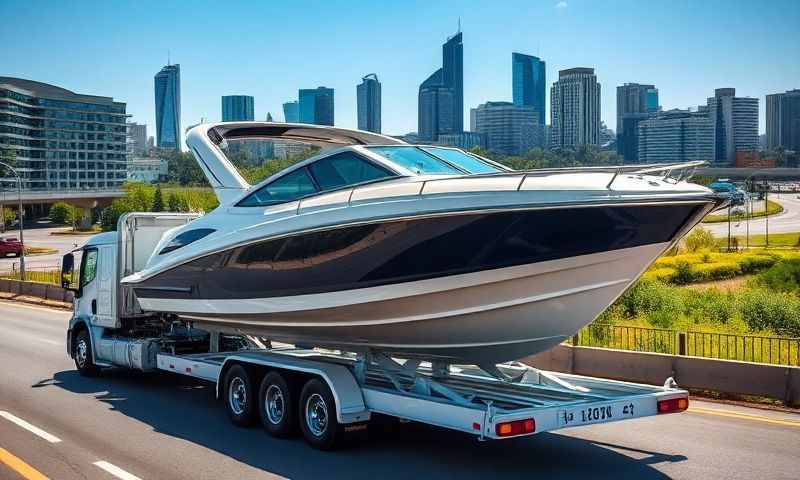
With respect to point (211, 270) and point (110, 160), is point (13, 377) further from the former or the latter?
point (110, 160)

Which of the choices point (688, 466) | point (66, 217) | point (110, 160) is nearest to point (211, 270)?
point (688, 466)

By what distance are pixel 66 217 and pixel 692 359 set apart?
97.1m

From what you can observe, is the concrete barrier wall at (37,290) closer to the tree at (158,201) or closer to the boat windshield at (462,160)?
the boat windshield at (462,160)

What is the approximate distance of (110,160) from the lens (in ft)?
563

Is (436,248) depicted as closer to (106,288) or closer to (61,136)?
(106,288)

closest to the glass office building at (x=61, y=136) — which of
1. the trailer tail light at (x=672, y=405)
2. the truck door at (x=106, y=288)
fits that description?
the truck door at (x=106, y=288)

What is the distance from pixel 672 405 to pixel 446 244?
9.11ft

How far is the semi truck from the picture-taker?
854cm

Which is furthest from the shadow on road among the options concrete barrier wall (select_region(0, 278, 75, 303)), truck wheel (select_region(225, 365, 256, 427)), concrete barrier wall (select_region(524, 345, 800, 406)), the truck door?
concrete barrier wall (select_region(0, 278, 75, 303))

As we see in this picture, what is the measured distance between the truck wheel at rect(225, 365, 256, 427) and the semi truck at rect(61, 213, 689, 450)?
2cm

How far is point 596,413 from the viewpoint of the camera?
846 cm

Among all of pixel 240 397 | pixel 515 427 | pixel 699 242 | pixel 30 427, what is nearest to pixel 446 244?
pixel 515 427

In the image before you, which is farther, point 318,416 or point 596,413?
point 318,416

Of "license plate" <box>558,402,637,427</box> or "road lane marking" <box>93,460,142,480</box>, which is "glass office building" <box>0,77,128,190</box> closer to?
"road lane marking" <box>93,460,142,480</box>
